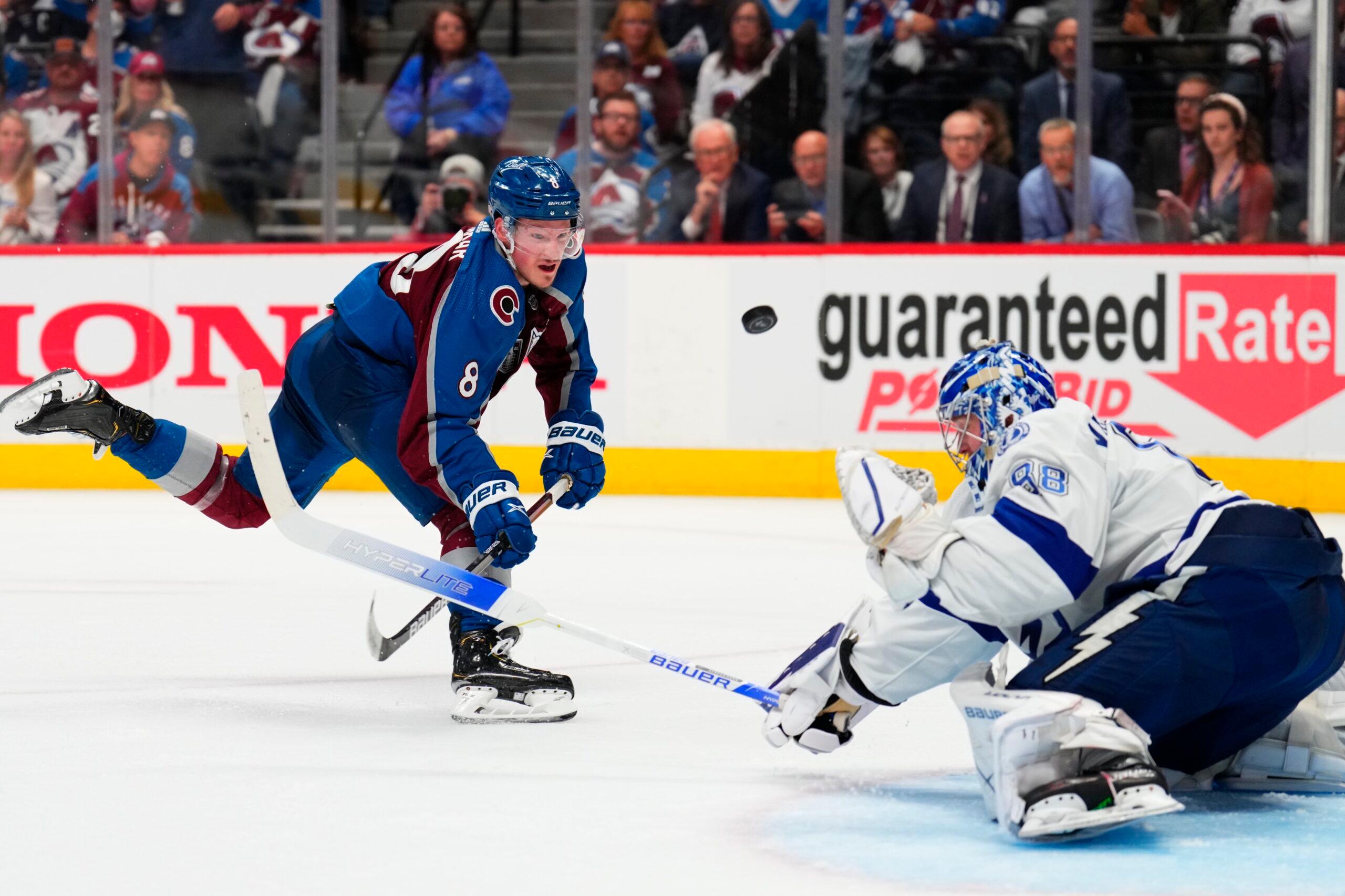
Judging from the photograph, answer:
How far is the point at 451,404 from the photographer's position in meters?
3.17

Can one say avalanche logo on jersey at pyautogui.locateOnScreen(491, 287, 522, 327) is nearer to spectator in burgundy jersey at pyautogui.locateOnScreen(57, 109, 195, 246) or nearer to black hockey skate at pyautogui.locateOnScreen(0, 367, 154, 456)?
black hockey skate at pyautogui.locateOnScreen(0, 367, 154, 456)

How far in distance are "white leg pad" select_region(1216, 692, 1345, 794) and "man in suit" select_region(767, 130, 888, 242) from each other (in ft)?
13.9

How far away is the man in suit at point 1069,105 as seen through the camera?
654 centimetres

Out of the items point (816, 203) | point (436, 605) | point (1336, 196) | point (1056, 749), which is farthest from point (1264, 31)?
point (1056, 749)

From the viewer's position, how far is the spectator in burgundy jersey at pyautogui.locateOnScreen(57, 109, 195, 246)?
23.1ft

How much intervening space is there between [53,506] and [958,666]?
176 inches

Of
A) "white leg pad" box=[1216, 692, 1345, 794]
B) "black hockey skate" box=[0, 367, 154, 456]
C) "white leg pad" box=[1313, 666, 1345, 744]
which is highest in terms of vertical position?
"black hockey skate" box=[0, 367, 154, 456]

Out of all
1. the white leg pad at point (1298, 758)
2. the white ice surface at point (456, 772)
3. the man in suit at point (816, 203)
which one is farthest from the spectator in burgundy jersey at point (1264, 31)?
the white leg pad at point (1298, 758)

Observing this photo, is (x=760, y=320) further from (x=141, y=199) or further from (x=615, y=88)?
(x=141, y=199)

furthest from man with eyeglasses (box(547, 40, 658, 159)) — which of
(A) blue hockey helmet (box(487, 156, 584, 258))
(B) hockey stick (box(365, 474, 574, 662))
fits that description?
(A) blue hockey helmet (box(487, 156, 584, 258))

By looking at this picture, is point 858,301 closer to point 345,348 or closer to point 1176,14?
point 1176,14

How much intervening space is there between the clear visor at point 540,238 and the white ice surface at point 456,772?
0.81m

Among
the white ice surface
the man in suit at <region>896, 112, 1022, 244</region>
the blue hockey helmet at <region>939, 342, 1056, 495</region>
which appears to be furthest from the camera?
the man in suit at <region>896, 112, 1022, 244</region>

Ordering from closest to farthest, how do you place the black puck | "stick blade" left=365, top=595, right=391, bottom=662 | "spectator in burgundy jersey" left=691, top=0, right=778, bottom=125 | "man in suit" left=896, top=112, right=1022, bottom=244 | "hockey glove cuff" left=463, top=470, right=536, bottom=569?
1. "hockey glove cuff" left=463, top=470, right=536, bottom=569
2. "stick blade" left=365, top=595, right=391, bottom=662
3. the black puck
4. "man in suit" left=896, top=112, right=1022, bottom=244
5. "spectator in burgundy jersey" left=691, top=0, right=778, bottom=125
